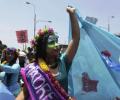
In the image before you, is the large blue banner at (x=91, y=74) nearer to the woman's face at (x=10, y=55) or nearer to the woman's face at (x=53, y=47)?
the woman's face at (x=53, y=47)

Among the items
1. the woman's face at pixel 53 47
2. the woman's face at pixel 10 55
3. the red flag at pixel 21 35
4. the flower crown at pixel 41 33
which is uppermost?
the flower crown at pixel 41 33

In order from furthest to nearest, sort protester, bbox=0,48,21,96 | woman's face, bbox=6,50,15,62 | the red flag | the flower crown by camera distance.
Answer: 1. the red flag
2. woman's face, bbox=6,50,15,62
3. protester, bbox=0,48,21,96
4. the flower crown

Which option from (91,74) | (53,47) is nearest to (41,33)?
(53,47)

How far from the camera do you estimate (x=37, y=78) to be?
508 centimetres

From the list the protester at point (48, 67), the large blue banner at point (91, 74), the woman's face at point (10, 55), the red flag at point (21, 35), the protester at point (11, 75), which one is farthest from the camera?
the red flag at point (21, 35)

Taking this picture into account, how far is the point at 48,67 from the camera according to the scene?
5.11 meters

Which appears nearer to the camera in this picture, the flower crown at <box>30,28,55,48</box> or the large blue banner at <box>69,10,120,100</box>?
the flower crown at <box>30,28,55,48</box>

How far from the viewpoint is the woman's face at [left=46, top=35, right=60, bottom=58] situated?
5.09 meters

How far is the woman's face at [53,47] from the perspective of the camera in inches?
201

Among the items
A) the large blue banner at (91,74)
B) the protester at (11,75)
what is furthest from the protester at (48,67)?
the protester at (11,75)

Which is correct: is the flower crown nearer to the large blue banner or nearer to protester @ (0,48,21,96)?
the large blue banner

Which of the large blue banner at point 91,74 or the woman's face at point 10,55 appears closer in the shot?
the large blue banner at point 91,74

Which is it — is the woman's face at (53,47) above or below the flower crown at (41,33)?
below

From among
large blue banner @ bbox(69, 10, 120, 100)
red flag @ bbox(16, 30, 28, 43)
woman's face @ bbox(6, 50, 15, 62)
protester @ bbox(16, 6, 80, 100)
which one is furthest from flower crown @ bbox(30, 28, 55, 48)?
red flag @ bbox(16, 30, 28, 43)
